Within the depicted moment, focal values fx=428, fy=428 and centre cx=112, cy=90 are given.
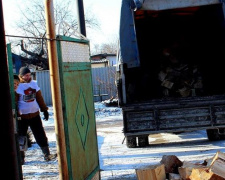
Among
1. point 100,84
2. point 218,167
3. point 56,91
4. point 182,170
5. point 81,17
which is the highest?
point 81,17

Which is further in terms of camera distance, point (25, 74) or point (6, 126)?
point (25, 74)

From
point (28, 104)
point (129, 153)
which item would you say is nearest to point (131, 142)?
point (129, 153)

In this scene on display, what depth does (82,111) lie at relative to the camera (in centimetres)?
532

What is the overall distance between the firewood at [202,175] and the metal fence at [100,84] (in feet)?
56.2

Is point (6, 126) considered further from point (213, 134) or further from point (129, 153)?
point (213, 134)

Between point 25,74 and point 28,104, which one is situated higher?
point 25,74

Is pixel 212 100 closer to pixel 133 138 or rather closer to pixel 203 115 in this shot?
pixel 203 115

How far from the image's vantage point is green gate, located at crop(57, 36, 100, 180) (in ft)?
15.5

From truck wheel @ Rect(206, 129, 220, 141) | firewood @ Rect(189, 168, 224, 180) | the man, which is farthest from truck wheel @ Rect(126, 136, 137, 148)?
firewood @ Rect(189, 168, 224, 180)

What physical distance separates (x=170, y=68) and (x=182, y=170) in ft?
16.9

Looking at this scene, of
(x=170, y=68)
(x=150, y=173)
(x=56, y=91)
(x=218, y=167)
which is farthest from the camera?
(x=170, y=68)

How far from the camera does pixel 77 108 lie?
5109 mm

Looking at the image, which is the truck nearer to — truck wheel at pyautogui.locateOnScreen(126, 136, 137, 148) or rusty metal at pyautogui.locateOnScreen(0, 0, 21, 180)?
truck wheel at pyautogui.locateOnScreen(126, 136, 137, 148)

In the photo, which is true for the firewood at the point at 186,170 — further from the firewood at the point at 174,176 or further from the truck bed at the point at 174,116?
the truck bed at the point at 174,116
